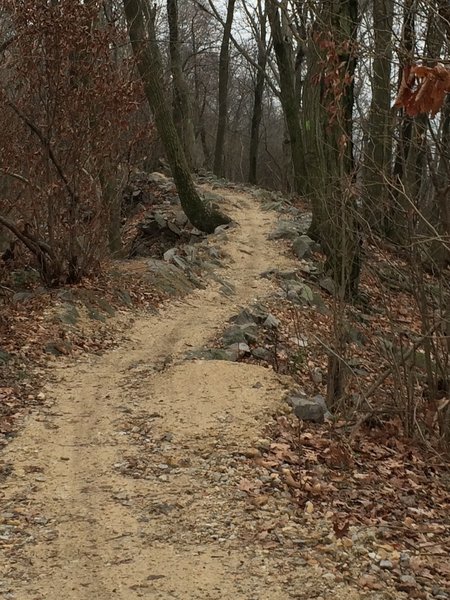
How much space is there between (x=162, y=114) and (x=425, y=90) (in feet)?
36.6

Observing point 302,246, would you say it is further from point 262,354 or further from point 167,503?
point 167,503

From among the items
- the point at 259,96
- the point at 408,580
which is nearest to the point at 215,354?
the point at 408,580

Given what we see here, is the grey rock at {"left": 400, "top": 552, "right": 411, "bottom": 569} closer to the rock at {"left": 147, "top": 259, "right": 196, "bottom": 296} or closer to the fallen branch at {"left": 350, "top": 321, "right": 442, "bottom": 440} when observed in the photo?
the fallen branch at {"left": 350, "top": 321, "right": 442, "bottom": 440}

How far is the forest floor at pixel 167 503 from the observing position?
3.63 m

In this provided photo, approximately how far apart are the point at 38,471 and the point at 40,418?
98 cm

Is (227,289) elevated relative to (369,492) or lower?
elevated

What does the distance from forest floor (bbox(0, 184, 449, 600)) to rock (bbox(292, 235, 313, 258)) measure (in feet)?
22.5

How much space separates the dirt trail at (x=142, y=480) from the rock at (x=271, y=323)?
137 centimetres

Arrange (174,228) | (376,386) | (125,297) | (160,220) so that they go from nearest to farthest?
(376,386), (125,297), (174,228), (160,220)

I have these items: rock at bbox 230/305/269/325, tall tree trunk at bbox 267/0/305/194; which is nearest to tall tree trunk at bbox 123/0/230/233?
tall tree trunk at bbox 267/0/305/194

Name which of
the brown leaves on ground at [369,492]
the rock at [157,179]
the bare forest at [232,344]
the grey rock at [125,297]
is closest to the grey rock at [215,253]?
the bare forest at [232,344]

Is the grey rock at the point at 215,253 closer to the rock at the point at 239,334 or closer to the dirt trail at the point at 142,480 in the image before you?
the rock at the point at 239,334

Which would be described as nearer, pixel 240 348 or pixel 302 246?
pixel 240 348

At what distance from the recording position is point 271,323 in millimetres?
9164
